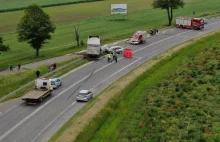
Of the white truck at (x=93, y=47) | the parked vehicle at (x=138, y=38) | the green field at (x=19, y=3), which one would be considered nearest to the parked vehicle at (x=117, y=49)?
the white truck at (x=93, y=47)

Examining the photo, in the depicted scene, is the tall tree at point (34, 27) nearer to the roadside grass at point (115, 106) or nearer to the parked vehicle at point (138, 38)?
the parked vehicle at point (138, 38)

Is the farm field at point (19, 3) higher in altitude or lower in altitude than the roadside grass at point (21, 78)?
higher

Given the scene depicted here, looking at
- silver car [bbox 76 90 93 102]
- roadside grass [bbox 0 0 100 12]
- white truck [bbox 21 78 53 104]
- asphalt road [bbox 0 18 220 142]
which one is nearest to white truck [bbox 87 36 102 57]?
asphalt road [bbox 0 18 220 142]

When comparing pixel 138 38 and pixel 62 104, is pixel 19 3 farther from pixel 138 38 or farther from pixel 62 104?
pixel 62 104

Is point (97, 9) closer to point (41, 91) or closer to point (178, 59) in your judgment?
point (178, 59)

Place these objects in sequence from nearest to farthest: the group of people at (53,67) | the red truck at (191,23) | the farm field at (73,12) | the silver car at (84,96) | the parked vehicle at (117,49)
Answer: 1. the silver car at (84,96)
2. the group of people at (53,67)
3. the parked vehicle at (117,49)
4. the red truck at (191,23)
5. the farm field at (73,12)

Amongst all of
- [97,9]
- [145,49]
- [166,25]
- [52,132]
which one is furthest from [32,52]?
[97,9]

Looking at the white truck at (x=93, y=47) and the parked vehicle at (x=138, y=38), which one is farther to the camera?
the parked vehicle at (x=138, y=38)
